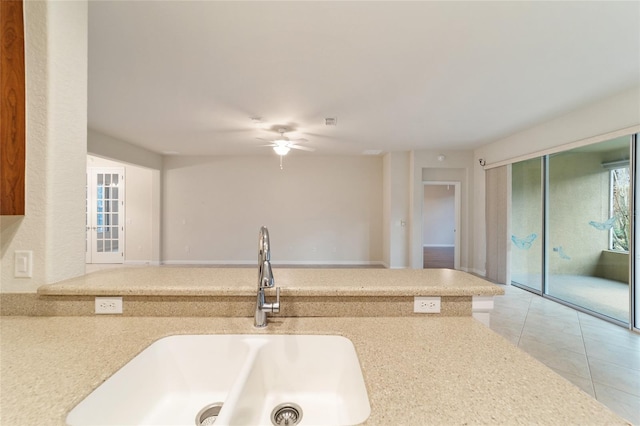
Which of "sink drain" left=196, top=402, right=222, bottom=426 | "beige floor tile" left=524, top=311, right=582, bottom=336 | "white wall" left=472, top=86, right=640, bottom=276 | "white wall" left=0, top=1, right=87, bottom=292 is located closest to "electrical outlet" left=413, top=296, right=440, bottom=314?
"sink drain" left=196, top=402, right=222, bottom=426

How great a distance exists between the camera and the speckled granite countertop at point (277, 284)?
1115 millimetres

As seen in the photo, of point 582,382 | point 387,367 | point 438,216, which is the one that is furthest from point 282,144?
point 438,216

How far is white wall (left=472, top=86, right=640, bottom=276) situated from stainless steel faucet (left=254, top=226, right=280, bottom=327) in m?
4.21

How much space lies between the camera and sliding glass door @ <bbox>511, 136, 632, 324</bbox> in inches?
124

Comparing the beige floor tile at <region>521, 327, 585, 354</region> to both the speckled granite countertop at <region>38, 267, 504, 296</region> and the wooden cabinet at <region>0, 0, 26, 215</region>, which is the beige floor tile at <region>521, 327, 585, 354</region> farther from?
the wooden cabinet at <region>0, 0, 26, 215</region>

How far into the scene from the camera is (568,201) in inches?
153

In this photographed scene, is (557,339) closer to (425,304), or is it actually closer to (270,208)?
(425,304)

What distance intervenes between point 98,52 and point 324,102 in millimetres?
2194

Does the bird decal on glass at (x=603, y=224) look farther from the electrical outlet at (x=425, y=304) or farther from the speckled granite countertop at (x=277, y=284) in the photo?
the electrical outlet at (x=425, y=304)

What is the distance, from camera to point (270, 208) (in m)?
6.43

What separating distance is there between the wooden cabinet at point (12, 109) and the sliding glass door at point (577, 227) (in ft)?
16.9

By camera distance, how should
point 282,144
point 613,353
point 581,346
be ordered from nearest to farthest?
1. point 613,353
2. point 581,346
3. point 282,144

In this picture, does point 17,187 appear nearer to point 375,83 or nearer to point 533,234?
point 375,83

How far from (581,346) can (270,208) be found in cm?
559
